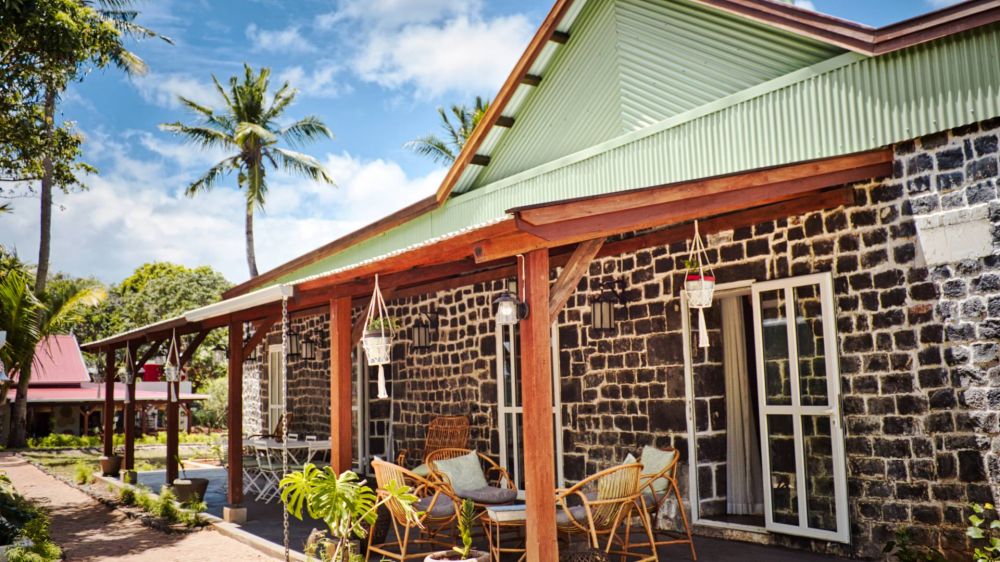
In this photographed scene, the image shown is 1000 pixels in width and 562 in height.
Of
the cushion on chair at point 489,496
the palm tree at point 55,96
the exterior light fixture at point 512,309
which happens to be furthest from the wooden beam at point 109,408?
the exterior light fixture at point 512,309

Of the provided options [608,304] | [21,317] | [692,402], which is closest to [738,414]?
[692,402]

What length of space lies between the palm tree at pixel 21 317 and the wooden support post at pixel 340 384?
7121 millimetres

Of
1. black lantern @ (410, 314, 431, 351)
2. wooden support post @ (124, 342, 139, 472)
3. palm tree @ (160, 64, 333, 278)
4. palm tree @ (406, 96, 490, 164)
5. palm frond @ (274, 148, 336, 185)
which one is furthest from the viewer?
palm frond @ (274, 148, 336, 185)

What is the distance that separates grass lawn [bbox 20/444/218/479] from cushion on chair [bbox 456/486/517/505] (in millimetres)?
9985

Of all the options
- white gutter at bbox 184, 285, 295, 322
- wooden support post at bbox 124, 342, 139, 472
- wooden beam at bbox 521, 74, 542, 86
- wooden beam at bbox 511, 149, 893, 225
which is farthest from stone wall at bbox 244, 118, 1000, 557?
wooden support post at bbox 124, 342, 139, 472

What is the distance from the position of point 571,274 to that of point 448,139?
2210 cm

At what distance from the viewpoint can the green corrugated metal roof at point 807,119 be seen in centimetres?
500

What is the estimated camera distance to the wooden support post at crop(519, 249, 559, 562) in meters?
4.62

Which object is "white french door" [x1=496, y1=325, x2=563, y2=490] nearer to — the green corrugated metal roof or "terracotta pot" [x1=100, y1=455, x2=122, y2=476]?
the green corrugated metal roof

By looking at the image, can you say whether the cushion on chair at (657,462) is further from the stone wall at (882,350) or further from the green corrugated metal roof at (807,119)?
the green corrugated metal roof at (807,119)

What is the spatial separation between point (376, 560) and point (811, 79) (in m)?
4.86

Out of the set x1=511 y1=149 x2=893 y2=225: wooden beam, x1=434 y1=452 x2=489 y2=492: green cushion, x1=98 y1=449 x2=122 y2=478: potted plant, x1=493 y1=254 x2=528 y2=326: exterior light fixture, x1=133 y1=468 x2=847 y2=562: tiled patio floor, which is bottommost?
x1=133 y1=468 x2=847 y2=562: tiled patio floor

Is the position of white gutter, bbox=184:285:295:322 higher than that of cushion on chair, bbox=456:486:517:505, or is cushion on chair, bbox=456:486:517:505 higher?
white gutter, bbox=184:285:295:322

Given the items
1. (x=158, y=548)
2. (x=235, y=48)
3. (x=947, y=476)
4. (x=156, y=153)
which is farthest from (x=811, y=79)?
(x=156, y=153)
